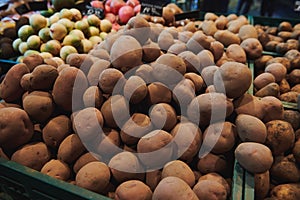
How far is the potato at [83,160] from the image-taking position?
98cm

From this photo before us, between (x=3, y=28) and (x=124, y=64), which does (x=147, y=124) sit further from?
(x=3, y=28)

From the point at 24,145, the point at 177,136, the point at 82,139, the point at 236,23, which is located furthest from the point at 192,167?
the point at 236,23

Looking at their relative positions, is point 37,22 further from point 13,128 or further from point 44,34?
point 13,128

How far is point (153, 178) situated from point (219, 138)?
26 centimetres

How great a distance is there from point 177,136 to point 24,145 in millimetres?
535

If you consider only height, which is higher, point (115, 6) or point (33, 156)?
point (115, 6)

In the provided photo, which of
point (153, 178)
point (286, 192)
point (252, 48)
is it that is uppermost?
point (252, 48)

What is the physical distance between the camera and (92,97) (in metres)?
1.03

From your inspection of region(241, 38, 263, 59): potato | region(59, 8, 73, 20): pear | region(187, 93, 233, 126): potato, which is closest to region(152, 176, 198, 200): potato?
region(187, 93, 233, 126): potato

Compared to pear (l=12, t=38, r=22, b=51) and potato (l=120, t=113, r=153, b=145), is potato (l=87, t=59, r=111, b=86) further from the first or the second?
pear (l=12, t=38, r=22, b=51)

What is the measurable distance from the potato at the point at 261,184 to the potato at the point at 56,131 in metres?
0.67

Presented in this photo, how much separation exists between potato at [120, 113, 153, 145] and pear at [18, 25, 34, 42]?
4.22 ft

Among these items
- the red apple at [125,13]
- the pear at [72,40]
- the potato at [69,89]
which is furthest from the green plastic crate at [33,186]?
the red apple at [125,13]

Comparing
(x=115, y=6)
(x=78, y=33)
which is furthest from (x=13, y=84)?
(x=115, y=6)
